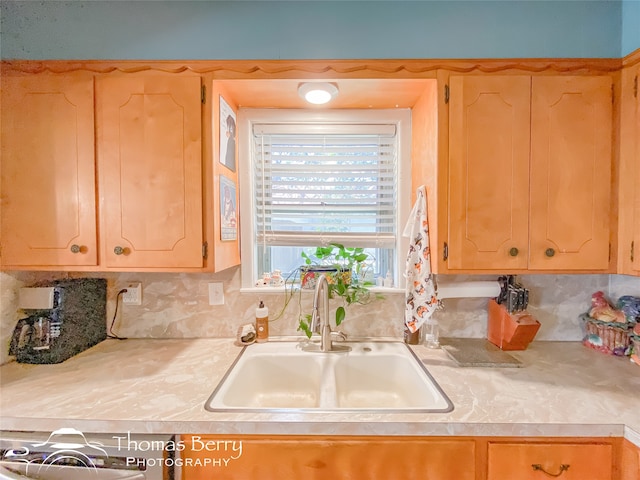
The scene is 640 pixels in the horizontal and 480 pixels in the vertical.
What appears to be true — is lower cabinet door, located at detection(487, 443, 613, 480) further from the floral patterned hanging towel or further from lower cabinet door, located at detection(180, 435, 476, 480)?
the floral patterned hanging towel

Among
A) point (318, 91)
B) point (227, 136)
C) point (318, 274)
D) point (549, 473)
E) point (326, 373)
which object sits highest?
point (318, 91)

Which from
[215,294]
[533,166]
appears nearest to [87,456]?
[215,294]

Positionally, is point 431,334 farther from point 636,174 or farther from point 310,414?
point 636,174

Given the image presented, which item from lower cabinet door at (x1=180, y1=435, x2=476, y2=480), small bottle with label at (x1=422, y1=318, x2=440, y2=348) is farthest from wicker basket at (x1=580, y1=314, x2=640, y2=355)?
lower cabinet door at (x1=180, y1=435, x2=476, y2=480)

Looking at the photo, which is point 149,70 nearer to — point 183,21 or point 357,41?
point 183,21

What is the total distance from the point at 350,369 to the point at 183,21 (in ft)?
5.54

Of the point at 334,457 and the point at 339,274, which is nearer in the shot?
the point at 334,457

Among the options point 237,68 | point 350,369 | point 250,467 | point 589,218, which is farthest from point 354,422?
point 237,68

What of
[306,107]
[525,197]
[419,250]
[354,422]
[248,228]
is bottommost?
[354,422]

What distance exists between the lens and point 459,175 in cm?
114

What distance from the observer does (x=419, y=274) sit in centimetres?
128

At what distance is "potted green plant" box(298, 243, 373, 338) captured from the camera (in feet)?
4.49

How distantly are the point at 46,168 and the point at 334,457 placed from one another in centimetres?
152

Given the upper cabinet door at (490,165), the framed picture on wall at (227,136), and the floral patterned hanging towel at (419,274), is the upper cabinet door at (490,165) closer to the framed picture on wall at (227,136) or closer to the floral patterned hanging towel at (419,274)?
the floral patterned hanging towel at (419,274)
